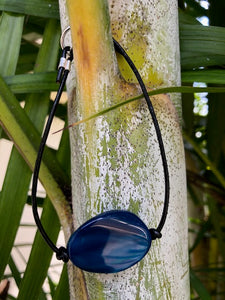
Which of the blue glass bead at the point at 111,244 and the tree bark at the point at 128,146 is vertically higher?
the tree bark at the point at 128,146

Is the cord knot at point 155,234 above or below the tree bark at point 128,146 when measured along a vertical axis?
below

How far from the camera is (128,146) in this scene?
238 millimetres

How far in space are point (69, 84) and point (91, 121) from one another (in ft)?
0.16

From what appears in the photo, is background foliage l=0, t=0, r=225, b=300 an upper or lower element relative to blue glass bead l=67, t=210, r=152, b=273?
upper

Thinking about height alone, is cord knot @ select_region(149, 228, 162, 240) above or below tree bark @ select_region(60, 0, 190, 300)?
below

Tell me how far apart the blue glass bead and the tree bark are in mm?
10

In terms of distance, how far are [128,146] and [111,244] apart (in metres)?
0.06

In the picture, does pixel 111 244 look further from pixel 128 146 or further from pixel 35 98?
pixel 35 98

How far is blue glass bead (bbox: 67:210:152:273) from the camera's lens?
229 mm

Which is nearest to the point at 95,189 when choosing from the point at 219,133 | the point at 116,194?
the point at 116,194

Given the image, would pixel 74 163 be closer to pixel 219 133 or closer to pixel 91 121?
pixel 91 121

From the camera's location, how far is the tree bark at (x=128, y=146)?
0.23 meters

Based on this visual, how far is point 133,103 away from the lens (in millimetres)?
245

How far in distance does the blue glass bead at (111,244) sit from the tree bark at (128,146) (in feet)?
0.03
